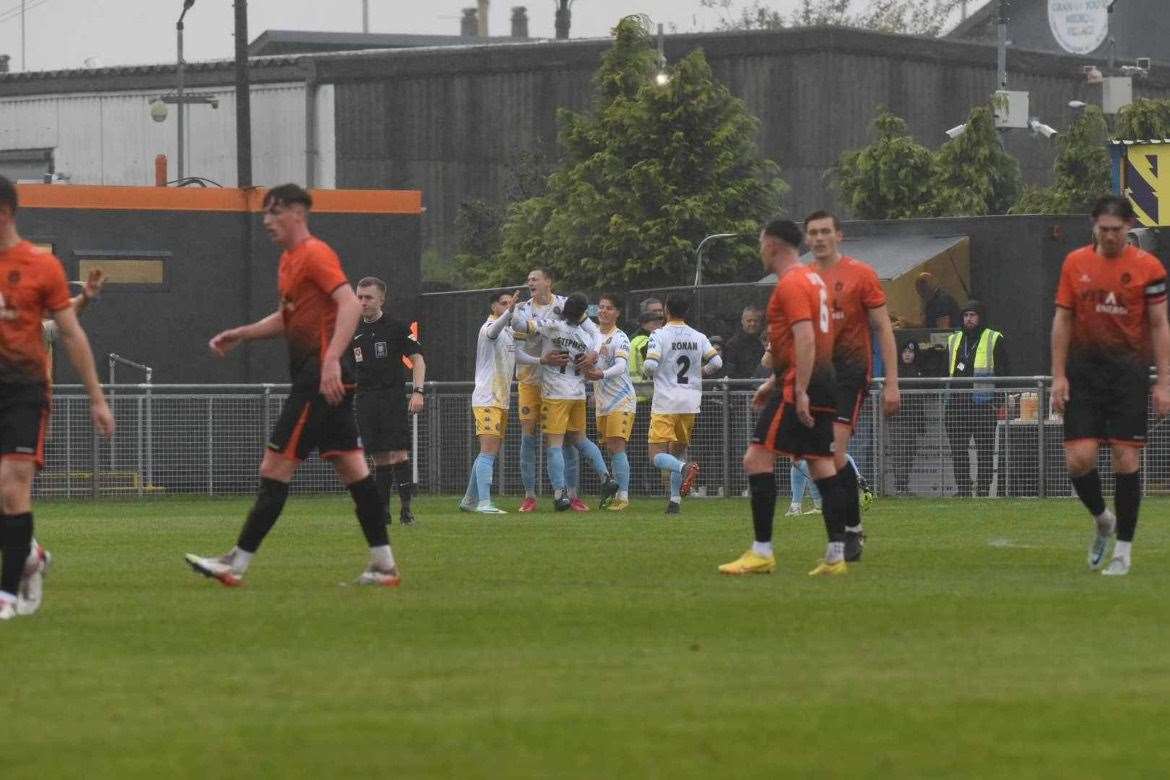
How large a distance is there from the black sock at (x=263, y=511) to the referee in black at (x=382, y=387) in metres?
6.49

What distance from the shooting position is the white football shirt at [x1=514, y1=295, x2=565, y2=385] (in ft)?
68.0

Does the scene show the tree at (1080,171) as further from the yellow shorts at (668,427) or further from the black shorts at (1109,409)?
the black shorts at (1109,409)

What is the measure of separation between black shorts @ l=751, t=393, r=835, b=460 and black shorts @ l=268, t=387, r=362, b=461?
218 cm

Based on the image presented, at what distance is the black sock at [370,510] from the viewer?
11469mm

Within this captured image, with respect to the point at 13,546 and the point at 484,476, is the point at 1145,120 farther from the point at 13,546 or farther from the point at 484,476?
the point at 13,546

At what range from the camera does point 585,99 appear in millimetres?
58969

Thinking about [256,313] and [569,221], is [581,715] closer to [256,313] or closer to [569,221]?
[256,313]

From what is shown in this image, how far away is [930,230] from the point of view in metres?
26.1

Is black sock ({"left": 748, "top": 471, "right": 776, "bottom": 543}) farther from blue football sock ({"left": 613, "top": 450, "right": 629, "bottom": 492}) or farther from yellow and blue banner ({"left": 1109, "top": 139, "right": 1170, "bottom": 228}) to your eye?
yellow and blue banner ({"left": 1109, "top": 139, "right": 1170, "bottom": 228})

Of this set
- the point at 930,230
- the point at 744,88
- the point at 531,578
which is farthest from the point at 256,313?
the point at 744,88


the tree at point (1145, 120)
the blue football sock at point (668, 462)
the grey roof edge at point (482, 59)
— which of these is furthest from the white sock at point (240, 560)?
the grey roof edge at point (482, 59)

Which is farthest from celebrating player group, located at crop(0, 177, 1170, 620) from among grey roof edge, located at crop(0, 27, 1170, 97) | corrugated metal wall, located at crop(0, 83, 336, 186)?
corrugated metal wall, located at crop(0, 83, 336, 186)

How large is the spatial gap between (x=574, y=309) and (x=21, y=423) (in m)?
11.1

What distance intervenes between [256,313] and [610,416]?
866cm
